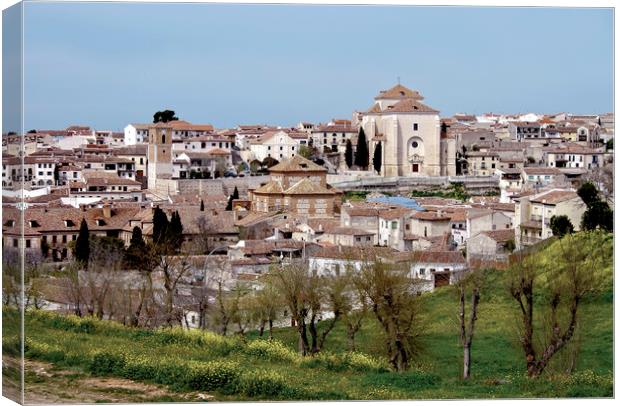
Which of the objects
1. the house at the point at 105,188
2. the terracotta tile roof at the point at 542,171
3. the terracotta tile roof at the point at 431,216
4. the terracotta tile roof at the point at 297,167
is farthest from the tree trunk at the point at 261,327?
the terracotta tile roof at the point at 542,171

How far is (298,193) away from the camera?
17.0 metres

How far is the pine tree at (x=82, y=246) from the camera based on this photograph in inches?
413

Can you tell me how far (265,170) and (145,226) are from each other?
1091 centimetres

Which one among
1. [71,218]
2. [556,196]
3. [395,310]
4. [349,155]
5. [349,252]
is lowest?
[395,310]

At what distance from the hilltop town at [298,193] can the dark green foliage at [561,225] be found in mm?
64

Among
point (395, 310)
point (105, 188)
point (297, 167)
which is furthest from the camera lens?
point (105, 188)

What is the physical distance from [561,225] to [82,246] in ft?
14.0

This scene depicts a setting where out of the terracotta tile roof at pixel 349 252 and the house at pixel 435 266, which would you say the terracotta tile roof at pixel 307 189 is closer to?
the terracotta tile roof at pixel 349 252

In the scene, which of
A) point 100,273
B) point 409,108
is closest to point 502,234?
point 100,273

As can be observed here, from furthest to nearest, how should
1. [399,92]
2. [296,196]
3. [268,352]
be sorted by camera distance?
[296,196], [399,92], [268,352]

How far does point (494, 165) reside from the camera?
25.0 meters

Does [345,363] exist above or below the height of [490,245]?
below

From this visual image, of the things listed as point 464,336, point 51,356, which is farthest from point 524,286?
point 51,356

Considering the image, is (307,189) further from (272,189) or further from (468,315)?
(468,315)
